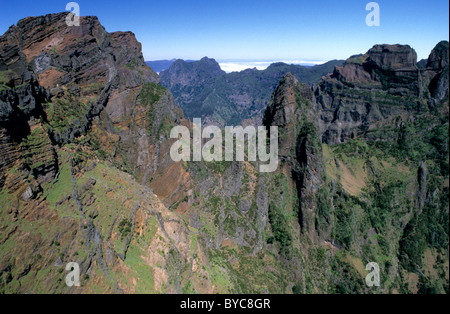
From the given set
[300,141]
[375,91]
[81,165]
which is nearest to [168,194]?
[81,165]

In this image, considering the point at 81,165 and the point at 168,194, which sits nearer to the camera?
the point at 81,165

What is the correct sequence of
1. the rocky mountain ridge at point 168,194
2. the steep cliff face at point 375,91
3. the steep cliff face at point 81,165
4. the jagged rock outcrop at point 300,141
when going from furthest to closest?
1. the steep cliff face at point 375,91
2. the jagged rock outcrop at point 300,141
3. the rocky mountain ridge at point 168,194
4. the steep cliff face at point 81,165

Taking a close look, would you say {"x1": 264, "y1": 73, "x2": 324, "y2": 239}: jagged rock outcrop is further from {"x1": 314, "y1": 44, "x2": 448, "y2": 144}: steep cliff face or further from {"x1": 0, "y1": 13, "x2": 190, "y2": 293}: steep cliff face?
{"x1": 314, "y1": 44, "x2": 448, "y2": 144}: steep cliff face

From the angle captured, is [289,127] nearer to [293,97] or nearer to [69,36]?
[293,97]

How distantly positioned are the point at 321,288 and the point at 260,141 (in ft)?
96.8

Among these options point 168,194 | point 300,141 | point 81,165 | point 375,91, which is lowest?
point 168,194

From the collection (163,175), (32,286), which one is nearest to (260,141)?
(163,175)

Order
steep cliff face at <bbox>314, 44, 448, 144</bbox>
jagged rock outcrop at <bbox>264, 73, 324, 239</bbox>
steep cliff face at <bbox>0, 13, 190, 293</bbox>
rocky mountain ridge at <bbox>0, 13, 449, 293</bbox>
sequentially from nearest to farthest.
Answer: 1. steep cliff face at <bbox>0, 13, 190, 293</bbox>
2. rocky mountain ridge at <bbox>0, 13, 449, 293</bbox>
3. jagged rock outcrop at <bbox>264, 73, 324, 239</bbox>
4. steep cliff face at <bbox>314, 44, 448, 144</bbox>

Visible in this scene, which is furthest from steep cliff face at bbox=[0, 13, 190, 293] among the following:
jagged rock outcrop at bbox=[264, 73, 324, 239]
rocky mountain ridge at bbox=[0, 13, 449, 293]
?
jagged rock outcrop at bbox=[264, 73, 324, 239]

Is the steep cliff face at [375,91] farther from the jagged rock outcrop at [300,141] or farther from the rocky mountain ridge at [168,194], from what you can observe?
the jagged rock outcrop at [300,141]

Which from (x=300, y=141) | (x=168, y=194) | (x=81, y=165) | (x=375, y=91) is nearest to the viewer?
(x=81, y=165)

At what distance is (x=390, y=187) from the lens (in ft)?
220

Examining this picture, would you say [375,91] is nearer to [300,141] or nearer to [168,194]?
[300,141]

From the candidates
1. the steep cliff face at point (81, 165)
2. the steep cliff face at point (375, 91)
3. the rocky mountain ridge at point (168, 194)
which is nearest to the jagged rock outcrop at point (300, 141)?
the rocky mountain ridge at point (168, 194)
